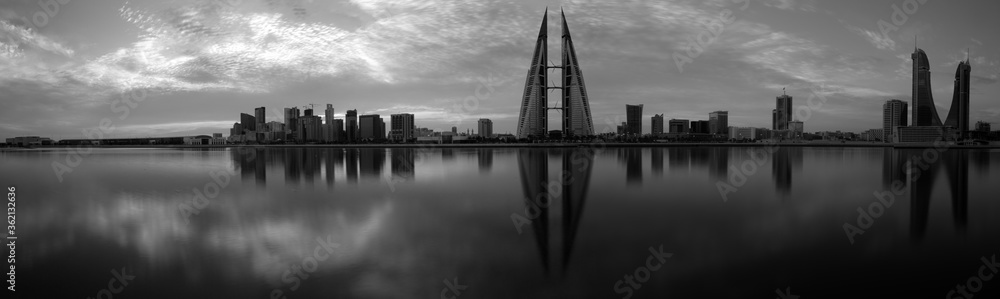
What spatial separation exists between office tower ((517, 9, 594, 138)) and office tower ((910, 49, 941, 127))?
10468cm

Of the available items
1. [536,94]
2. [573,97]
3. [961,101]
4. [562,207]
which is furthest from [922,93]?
[562,207]

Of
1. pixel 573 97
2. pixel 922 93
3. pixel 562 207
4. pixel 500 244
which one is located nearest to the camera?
pixel 500 244

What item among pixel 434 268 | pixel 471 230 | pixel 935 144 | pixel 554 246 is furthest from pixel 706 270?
pixel 935 144

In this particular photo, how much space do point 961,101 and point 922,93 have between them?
24.3m

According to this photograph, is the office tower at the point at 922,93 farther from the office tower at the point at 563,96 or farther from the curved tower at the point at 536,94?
the curved tower at the point at 536,94

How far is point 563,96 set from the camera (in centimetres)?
16438

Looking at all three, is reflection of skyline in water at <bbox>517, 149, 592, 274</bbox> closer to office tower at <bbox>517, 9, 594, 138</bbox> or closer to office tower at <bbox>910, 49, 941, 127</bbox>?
office tower at <bbox>517, 9, 594, 138</bbox>

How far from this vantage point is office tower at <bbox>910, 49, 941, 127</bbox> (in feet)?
494

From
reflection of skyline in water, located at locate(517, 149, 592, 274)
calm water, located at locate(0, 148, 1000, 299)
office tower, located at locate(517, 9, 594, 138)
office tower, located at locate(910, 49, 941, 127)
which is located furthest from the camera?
office tower, located at locate(517, 9, 594, 138)

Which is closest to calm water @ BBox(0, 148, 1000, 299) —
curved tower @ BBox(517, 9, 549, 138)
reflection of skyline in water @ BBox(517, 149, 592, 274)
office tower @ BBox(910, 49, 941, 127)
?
reflection of skyline in water @ BBox(517, 149, 592, 274)

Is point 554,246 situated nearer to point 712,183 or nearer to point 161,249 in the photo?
point 161,249

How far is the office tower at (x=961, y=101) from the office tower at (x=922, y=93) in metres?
19.8

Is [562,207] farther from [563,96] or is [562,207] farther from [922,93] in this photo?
[922,93]

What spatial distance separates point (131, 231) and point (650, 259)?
14095 mm
